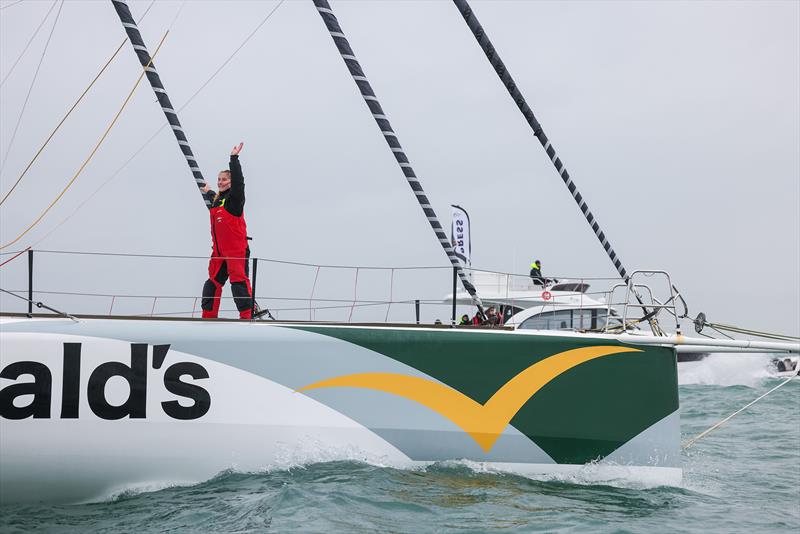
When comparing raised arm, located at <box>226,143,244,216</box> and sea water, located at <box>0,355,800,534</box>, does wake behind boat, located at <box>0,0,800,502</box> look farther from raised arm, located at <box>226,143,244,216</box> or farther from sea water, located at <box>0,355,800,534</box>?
raised arm, located at <box>226,143,244,216</box>

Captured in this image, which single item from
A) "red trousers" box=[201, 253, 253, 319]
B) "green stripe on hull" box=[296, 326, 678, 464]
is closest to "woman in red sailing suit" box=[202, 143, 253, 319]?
"red trousers" box=[201, 253, 253, 319]

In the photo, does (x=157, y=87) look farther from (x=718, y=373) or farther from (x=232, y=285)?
(x=718, y=373)

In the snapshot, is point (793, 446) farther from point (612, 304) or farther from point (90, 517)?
point (90, 517)

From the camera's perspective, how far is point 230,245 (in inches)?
316

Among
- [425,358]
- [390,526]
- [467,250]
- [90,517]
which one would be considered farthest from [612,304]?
[467,250]

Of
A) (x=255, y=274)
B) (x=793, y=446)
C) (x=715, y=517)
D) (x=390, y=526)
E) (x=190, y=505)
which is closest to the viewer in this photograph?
(x=390, y=526)

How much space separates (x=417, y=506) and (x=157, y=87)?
5.61 metres

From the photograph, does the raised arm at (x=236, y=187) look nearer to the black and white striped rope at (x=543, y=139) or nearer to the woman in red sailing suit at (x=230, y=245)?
the woman in red sailing suit at (x=230, y=245)

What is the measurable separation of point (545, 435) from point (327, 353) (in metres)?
2.17

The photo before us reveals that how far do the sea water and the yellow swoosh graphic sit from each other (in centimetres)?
39

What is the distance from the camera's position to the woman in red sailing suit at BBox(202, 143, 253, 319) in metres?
7.85

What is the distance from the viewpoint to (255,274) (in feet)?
24.3

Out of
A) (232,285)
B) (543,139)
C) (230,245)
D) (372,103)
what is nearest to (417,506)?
(232,285)

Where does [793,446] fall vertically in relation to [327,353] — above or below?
below
